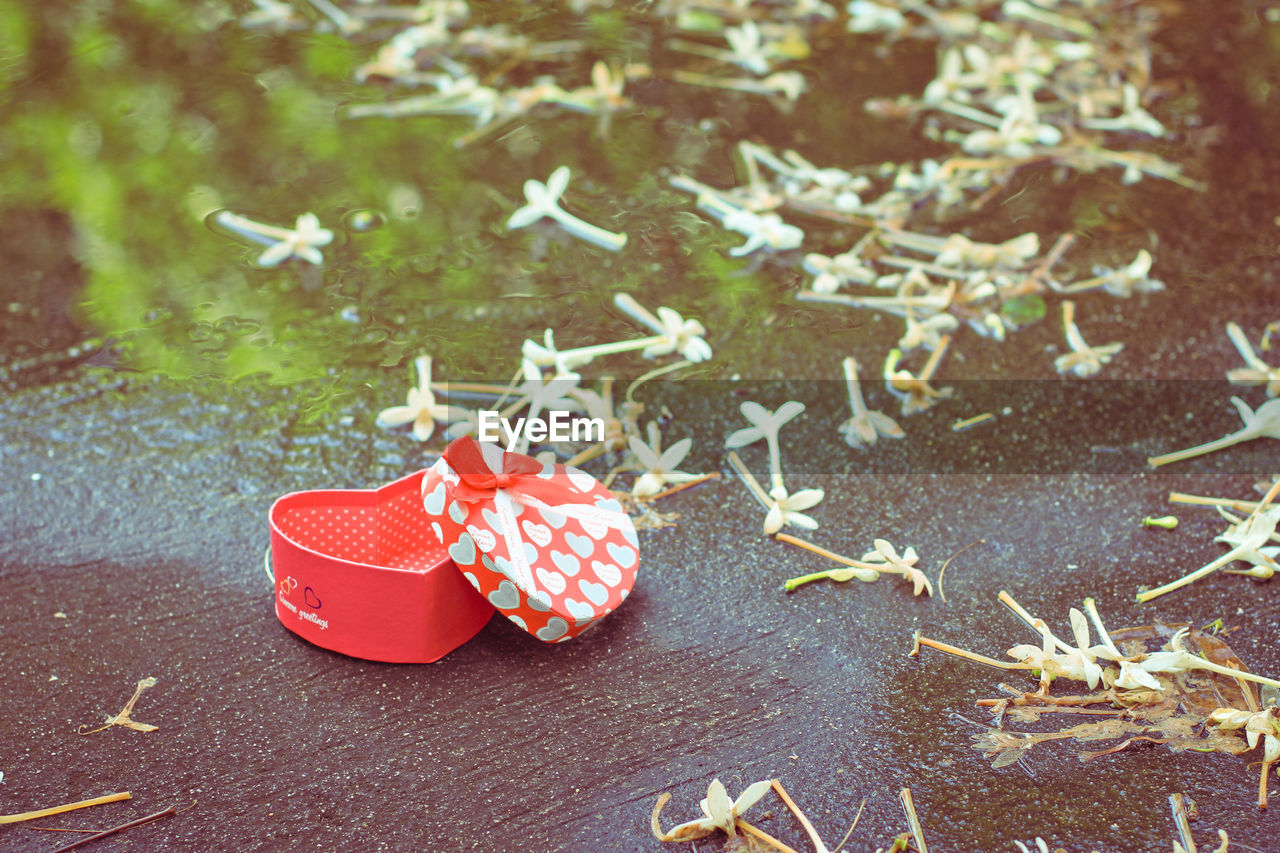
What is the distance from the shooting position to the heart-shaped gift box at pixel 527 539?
3.36ft

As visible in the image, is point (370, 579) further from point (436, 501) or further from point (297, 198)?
point (297, 198)

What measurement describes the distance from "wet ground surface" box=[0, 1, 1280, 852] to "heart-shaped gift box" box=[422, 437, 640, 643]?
8 cm

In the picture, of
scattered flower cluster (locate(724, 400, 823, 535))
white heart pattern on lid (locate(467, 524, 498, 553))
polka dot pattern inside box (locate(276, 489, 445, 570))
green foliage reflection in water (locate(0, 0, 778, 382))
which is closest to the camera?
white heart pattern on lid (locate(467, 524, 498, 553))

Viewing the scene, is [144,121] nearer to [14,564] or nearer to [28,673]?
[14,564]

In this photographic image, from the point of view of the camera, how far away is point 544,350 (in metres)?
1.46

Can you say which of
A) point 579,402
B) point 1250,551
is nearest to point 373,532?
point 579,402

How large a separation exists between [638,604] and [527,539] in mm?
187

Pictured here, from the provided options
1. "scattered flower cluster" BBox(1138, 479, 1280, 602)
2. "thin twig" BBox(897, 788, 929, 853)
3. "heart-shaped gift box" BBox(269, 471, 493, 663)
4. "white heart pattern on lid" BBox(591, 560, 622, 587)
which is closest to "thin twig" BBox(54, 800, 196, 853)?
"heart-shaped gift box" BBox(269, 471, 493, 663)

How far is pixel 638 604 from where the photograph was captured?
1175mm

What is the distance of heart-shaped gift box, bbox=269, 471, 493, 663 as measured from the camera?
3.39 ft

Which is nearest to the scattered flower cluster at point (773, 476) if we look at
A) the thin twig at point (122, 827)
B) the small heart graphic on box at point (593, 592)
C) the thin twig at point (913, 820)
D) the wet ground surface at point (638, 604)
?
the wet ground surface at point (638, 604)

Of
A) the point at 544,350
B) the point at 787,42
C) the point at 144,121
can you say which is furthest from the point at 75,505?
the point at 787,42

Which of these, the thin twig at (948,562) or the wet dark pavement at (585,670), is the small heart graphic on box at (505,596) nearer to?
the wet dark pavement at (585,670)

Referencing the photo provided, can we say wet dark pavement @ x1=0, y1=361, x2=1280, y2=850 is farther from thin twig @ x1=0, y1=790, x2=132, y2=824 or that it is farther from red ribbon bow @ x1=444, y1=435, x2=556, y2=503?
red ribbon bow @ x1=444, y1=435, x2=556, y2=503
